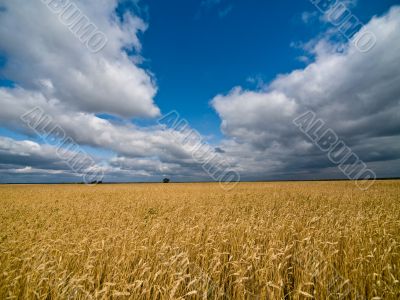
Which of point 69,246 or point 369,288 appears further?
point 69,246

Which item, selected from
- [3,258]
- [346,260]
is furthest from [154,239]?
[346,260]

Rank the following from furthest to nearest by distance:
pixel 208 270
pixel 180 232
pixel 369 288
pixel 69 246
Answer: pixel 180 232
pixel 69 246
pixel 208 270
pixel 369 288

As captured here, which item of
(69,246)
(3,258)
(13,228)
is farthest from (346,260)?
(13,228)

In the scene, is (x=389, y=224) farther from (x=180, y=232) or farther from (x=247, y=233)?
(x=180, y=232)

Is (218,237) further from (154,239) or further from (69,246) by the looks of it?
(69,246)

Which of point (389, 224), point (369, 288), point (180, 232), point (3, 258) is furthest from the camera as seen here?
point (389, 224)

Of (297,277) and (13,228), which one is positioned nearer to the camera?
(297,277)

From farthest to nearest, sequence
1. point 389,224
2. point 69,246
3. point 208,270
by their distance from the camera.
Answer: point 389,224 < point 69,246 < point 208,270

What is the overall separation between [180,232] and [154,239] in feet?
2.70

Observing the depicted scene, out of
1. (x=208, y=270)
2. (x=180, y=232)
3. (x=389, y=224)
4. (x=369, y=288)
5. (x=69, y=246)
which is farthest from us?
(x=389, y=224)

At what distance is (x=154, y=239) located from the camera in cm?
583

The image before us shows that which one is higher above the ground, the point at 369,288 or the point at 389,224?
the point at 389,224

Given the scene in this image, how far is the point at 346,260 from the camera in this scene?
164 inches

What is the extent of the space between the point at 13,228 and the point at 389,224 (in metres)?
13.4
